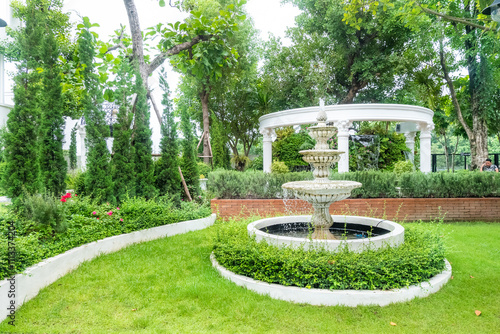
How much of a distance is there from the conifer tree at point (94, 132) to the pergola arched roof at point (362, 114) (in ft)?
21.7

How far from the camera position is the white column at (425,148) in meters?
11.8

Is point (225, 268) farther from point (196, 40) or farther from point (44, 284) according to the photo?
point (196, 40)

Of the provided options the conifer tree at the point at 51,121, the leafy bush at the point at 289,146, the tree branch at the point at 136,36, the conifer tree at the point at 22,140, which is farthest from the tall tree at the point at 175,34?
the leafy bush at the point at 289,146

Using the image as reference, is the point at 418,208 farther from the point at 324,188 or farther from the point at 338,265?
the point at 338,265

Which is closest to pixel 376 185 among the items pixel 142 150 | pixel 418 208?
pixel 418 208

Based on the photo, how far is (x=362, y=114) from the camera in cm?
1074

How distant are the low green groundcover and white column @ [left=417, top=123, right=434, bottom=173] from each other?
805 cm

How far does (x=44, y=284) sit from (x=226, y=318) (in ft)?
8.33

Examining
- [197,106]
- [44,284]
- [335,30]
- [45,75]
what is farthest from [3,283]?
[197,106]

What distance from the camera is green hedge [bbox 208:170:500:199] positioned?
29.9 feet

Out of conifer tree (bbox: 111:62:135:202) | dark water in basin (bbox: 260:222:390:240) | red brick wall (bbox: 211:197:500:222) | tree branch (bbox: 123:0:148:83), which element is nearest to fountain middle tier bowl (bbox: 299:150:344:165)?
dark water in basin (bbox: 260:222:390:240)

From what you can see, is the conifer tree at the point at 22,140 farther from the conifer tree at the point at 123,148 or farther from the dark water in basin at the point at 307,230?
the dark water in basin at the point at 307,230

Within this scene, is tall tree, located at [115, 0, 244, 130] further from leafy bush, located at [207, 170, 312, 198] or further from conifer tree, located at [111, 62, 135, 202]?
leafy bush, located at [207, 170, 312, 198]

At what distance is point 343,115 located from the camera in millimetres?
10789
